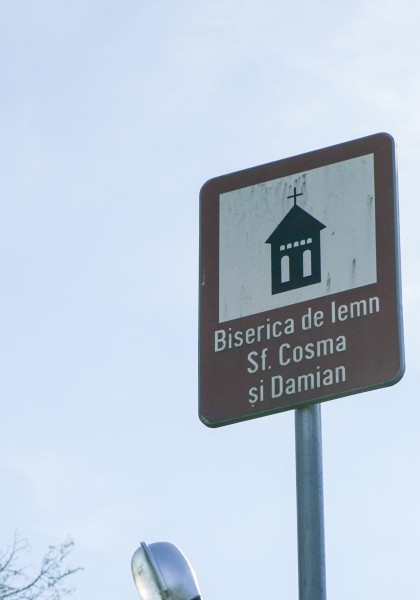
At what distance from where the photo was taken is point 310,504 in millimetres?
4035

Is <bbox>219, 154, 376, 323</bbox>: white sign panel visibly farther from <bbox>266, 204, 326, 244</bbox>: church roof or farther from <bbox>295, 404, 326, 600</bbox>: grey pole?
<bbox>295, 404, 326, 600</bbox>: grey pole

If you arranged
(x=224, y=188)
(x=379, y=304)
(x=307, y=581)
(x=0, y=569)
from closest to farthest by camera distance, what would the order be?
(x=307, y=581), (x=379, y=304), (x=224, y=188), (x=0, y=569)

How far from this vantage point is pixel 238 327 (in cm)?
437

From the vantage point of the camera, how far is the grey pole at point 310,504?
12.9 ft

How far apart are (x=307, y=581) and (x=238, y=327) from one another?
80 centimetres

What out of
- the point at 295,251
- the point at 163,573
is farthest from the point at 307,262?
the point at 163,573

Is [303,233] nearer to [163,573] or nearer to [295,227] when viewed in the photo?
[295,227]

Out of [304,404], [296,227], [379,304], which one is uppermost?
[296,227]

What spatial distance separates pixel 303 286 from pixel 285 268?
0.28 feet

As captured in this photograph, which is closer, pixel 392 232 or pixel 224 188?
pixel 392 232

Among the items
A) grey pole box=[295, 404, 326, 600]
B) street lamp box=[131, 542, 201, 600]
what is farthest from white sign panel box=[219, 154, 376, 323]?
street lamp box=[131, 542, 201, 600]

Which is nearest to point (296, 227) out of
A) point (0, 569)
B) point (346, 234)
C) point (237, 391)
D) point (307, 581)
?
point (346, 234)

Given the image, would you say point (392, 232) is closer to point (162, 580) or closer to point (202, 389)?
point (202, 389)

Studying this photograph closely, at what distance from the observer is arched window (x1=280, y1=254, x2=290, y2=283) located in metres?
4.32
